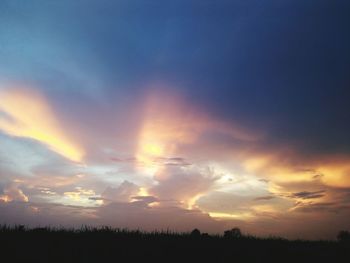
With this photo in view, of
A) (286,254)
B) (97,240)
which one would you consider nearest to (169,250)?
(97,240)

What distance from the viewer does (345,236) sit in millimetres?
24688

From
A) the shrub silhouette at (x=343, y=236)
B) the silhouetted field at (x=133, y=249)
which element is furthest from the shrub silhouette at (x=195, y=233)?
the shrub silhouette at (x=343, y=236)

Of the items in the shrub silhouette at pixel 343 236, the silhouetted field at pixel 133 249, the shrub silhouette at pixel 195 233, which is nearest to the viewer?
the silhouetted field at pixel 133 249

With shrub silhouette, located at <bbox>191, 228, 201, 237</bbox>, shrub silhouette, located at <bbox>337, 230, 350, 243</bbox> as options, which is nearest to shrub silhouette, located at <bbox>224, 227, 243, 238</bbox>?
shrub silhouette, located at <bbox>191, 228, 201, 237</bbox>

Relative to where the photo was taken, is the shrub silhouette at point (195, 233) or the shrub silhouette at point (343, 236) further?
the shrub silhouette at point (343, 236)

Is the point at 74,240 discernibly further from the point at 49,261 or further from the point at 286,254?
the point at 286,254

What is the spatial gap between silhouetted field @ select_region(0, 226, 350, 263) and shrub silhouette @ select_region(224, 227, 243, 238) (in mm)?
2230

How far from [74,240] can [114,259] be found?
3592mm

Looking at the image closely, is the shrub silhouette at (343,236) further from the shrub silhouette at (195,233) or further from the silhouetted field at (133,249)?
the shrub silhouette at (195,233)

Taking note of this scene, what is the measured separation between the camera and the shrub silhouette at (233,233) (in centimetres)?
2094

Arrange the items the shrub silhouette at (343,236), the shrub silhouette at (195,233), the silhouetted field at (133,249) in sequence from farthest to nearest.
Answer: the shrub silhouette at (343,236), the shrub silhouette at (195,233), the silhouetted field at (133,249)

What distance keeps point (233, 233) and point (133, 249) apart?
32.0 feet

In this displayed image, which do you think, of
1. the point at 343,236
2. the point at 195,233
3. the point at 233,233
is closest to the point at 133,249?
the point at 195,233

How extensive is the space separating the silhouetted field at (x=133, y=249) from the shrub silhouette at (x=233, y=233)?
7.32 feet
